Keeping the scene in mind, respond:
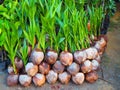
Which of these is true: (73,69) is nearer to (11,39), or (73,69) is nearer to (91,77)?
(91,77)

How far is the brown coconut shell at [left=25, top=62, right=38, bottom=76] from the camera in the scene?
8.07 ft

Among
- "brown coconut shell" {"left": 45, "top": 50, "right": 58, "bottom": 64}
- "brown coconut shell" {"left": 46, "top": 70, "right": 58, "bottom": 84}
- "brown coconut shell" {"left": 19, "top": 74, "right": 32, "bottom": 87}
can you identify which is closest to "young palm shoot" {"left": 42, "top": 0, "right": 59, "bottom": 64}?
"brown coconut shell" {"left": 45, "top": 50, "right": 58, "bottom": 64}

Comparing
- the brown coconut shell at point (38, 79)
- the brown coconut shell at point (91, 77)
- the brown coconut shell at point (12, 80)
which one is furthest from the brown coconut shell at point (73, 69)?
the brown coconut shell at point (12, 80)

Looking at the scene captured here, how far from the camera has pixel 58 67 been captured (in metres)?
2.49

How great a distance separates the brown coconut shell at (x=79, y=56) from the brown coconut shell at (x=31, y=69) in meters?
0.37

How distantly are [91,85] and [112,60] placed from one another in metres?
0.50

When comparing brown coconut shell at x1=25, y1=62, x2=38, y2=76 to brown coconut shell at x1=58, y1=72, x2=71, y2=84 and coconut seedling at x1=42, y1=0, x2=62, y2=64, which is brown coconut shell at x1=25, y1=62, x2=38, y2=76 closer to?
coconut seedling at x1=42, y1=0, x2=62, y2=64

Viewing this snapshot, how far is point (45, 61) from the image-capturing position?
2.51 m

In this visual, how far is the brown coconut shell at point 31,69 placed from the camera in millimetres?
2458

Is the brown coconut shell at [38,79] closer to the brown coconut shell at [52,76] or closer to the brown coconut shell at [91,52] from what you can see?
the brown coconut shell at [52,76]

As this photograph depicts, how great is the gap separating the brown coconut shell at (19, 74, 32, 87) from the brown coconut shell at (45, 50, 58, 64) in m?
0.23

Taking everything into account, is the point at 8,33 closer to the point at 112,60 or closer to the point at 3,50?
the point at 3,50

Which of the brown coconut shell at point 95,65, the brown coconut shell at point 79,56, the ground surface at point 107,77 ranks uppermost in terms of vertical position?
the brown coconut shell at point 79,56

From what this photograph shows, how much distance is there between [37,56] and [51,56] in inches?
5.0
